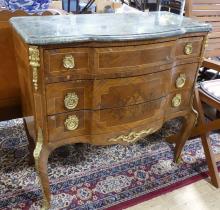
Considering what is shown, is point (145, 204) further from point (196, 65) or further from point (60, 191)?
point (196, 65)

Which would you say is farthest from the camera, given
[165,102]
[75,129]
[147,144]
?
[147,144]

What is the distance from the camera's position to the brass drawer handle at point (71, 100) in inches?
44.1

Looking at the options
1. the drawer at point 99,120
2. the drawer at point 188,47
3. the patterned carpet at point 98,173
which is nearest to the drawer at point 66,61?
the drawer at point 99,120

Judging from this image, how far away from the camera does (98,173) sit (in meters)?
1.64

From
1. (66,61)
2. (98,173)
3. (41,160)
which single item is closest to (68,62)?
(66,61)

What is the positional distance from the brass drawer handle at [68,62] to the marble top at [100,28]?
0.07 metres

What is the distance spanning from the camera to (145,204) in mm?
1459

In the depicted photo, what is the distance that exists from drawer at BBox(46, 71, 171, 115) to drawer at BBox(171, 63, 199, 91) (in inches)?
3.4

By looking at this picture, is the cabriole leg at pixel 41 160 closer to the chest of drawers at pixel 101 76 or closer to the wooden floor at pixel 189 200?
the chest of drawers at pixel 101 76

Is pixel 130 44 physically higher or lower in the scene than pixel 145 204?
higher

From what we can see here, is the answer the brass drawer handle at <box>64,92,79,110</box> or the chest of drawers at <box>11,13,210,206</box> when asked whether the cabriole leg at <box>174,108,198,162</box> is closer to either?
the chest of drawers at <box>11,13,210,206</box>

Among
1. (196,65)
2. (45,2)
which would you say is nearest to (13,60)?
(45,2)

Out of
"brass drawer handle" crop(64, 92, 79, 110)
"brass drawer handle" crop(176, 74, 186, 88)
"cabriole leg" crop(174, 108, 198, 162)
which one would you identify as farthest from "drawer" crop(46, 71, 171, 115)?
"cabriole leg" crop(174, 108, 198, 162)

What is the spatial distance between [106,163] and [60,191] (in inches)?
13.9
